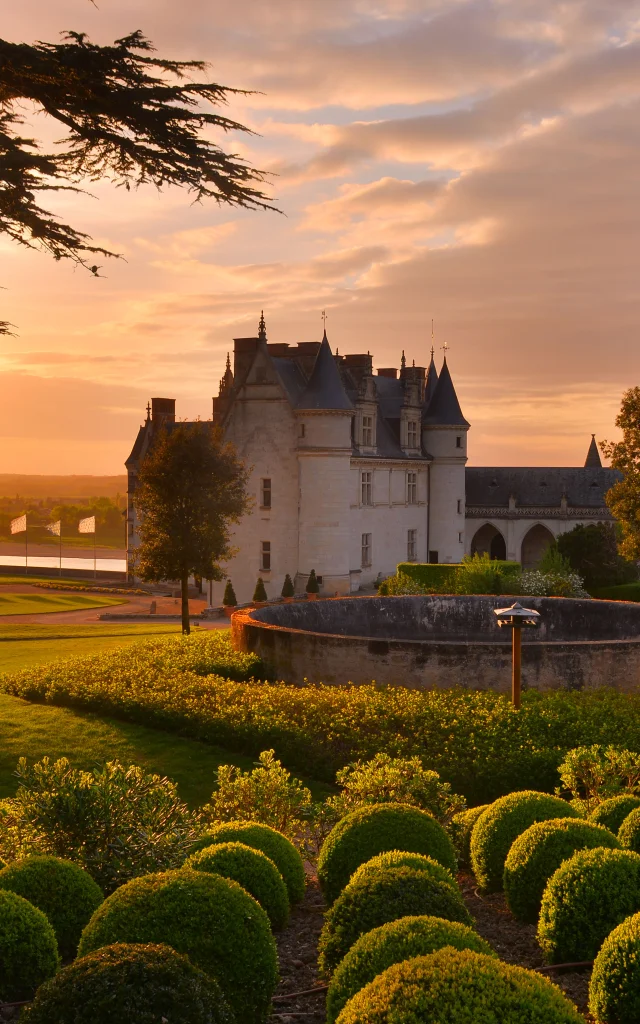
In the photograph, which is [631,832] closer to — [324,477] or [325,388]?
[324,477]

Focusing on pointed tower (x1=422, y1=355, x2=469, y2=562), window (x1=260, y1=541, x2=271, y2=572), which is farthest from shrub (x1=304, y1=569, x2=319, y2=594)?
pointed tower (x1=422, y1=355, x2=469, y2=562)

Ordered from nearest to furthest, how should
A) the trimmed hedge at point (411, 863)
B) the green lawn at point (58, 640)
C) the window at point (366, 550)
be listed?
the trimmed hedge at point (411, 863)
the green lawn at point (58, 640)
the window at point (366, 550)

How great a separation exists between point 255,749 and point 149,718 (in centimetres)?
290

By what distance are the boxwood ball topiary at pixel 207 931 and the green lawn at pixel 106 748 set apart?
7.42m

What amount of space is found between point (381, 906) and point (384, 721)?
28.5ft

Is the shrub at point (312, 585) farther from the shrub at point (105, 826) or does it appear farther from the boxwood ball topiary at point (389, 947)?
the boxwood ball topiary at point (389, 947)

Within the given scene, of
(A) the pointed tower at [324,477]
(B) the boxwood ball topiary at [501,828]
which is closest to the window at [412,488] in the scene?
(A) the pointed tower at [324,477]

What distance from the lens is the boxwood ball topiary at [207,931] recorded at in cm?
708

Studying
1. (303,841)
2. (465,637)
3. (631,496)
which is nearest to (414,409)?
(631,496)

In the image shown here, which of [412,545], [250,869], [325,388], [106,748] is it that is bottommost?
[106,748]

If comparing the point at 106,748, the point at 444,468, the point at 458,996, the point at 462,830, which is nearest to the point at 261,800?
the point at 462,830

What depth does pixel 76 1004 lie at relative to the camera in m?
5.67

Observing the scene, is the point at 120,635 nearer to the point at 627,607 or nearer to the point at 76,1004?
the point at 627,607

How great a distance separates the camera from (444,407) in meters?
58.8
